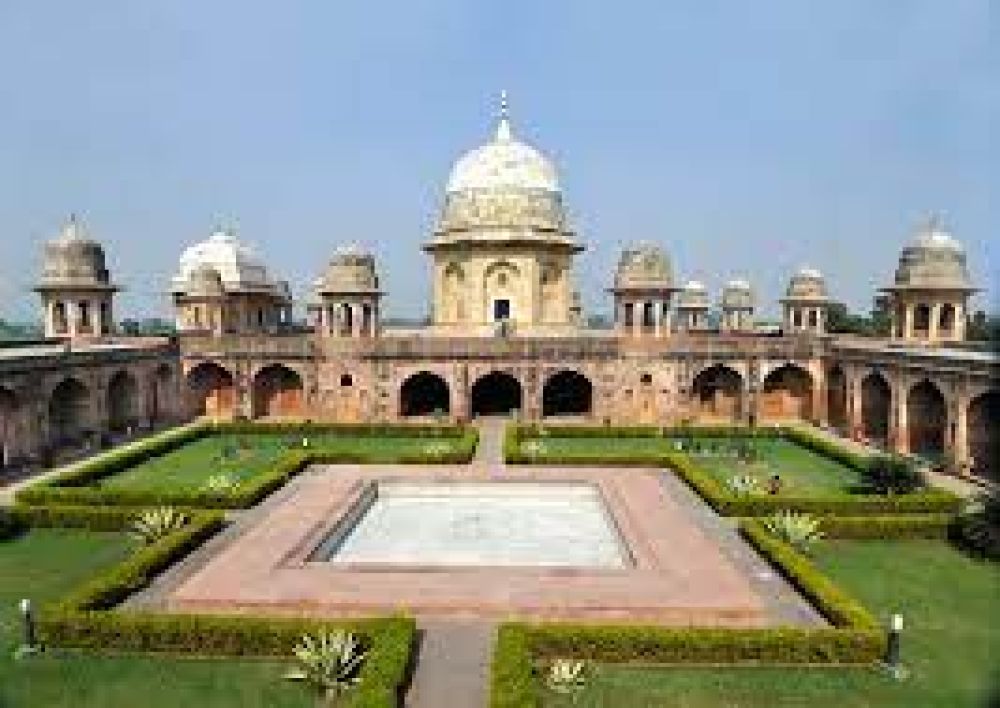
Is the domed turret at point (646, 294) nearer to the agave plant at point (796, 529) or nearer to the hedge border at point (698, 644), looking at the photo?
the agave plant at point (796, 529)

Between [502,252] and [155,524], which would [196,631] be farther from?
[502,252]

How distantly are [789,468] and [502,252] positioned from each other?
19.2 meters

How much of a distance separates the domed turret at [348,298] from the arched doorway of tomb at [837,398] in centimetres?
2062

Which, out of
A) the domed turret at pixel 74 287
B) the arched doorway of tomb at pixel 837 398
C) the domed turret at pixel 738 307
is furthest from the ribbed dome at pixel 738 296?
the domed turret at pixel 74 287

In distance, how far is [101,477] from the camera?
2848 cm

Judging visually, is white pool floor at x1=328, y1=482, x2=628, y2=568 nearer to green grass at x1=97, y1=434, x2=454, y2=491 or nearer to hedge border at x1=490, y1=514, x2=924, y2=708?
green grass at x1=97, y1=434, x2=454, y2=491

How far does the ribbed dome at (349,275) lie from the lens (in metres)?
42.6

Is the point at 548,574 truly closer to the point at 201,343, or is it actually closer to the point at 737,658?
the point at 737,658

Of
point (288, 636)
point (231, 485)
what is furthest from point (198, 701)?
point (231, 485)

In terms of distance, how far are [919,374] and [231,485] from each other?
23800 mm

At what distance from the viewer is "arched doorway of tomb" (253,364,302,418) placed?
43.8m

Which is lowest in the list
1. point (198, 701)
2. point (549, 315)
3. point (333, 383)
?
point (198, 701)

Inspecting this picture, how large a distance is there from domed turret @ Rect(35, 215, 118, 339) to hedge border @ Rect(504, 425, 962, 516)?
2056 cm

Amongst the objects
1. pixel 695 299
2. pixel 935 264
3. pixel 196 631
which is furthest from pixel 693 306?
pixel 196 631
